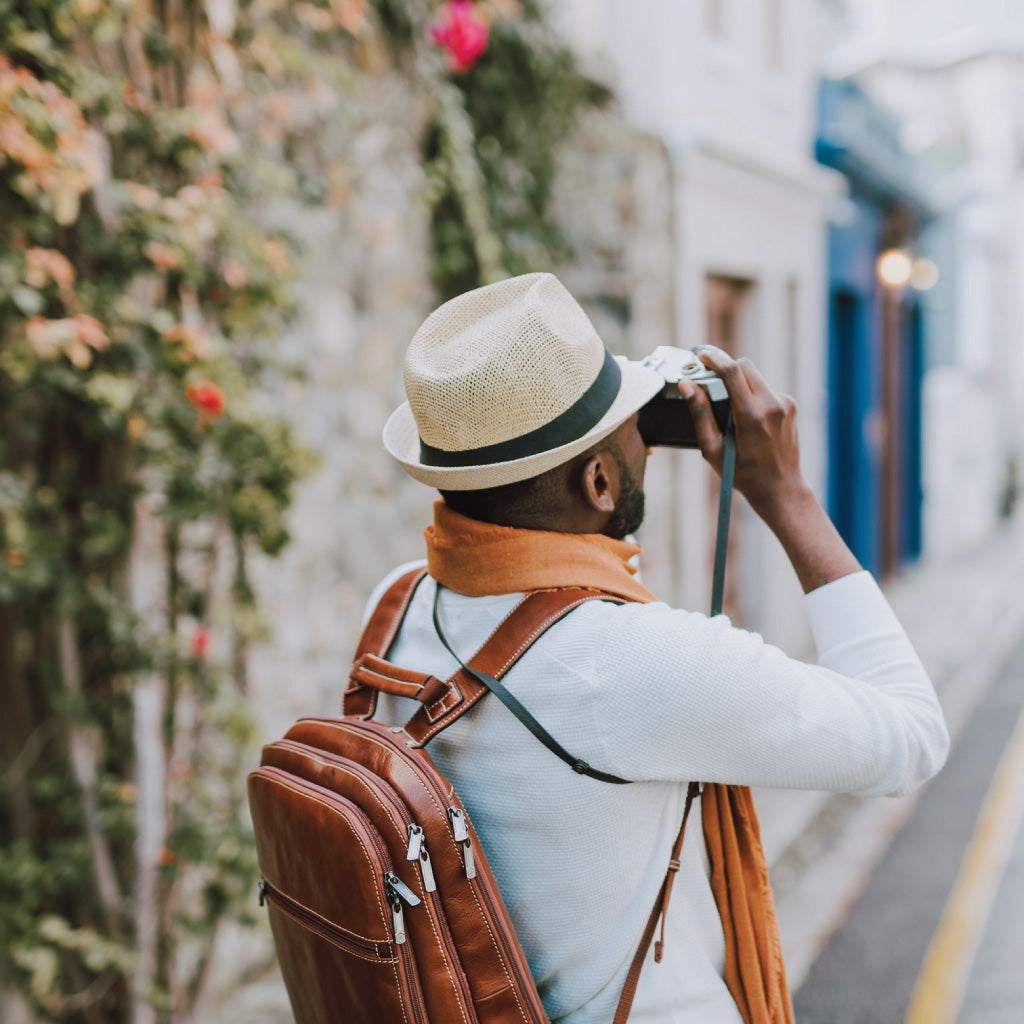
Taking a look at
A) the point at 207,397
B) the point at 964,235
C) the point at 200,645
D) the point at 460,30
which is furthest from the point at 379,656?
the point at 964,235

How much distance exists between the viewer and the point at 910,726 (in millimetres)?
1110

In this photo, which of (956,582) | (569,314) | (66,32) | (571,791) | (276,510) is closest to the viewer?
(571,791)

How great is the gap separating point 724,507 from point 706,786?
1.15ft

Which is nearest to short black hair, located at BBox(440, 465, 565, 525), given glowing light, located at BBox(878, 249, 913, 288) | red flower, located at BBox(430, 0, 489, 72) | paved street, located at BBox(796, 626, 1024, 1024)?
paved street, located at BBox(796, 626, 1024, 1024)

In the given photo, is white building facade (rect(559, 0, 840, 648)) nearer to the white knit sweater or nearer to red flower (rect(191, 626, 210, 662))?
red flower (rect(191, 626, 210, 662))

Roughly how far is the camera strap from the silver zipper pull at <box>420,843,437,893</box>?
17.5 inches

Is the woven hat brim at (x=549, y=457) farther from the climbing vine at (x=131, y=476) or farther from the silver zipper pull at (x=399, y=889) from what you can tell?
the climbing vine at (x=131, y=476)

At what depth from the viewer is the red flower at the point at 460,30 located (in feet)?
12.5

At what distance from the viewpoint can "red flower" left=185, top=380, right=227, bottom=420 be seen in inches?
99.0

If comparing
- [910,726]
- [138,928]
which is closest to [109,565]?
[138,928]

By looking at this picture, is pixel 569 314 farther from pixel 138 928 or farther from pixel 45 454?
pixel 138 928

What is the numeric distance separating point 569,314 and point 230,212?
1.70 metres

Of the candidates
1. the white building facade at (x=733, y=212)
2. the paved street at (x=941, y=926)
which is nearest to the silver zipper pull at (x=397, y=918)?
the paved street at (x=941, y=926)

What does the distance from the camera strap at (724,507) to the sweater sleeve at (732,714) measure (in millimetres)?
127
